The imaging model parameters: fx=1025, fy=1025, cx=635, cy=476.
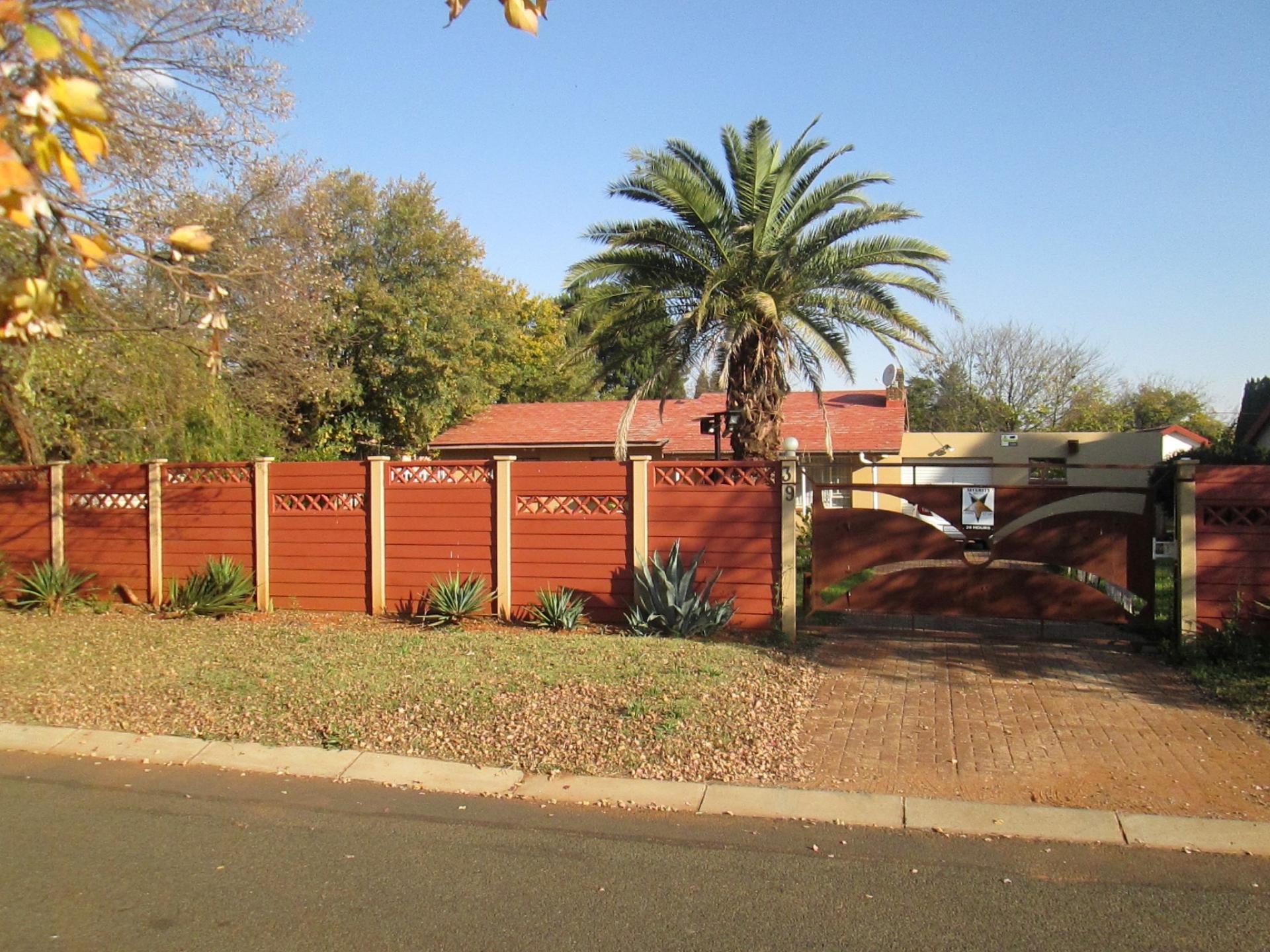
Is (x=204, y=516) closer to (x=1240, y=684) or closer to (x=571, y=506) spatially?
(x=571, y=506)

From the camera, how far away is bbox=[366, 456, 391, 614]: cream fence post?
12.3 m

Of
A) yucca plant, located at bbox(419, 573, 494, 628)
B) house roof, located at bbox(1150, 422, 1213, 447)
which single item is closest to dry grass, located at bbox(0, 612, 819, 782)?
yucca plant, located at bbox(419, 573, 494, 628)

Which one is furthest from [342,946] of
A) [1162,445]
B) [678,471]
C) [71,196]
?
[1162,445]

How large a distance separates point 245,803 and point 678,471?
20.0 feet

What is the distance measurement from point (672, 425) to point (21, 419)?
17.5 m

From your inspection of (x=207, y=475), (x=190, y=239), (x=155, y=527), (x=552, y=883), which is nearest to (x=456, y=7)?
(x=190, y=239)

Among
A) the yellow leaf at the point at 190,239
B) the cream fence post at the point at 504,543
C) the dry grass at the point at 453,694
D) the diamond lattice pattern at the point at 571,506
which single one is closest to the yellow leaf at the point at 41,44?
the yellow leaf at the point at 190,239

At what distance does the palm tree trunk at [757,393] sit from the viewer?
44.0 ft

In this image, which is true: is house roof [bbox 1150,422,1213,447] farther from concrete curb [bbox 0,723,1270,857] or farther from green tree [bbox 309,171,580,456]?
concrete curb [bbox 0,723,1270,857]

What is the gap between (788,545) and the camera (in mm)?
10859

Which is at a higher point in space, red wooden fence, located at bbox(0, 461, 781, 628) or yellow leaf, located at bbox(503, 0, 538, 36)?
yellow leaf, located at bbox(503, 0, 538, 36)

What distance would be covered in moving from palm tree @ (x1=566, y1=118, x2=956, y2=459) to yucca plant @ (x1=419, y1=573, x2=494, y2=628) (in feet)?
9.87

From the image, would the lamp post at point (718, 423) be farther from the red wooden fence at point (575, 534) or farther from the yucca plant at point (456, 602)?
the yucca plant at point (456, 602)

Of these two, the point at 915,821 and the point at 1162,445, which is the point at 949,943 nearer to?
the point at 915,821
